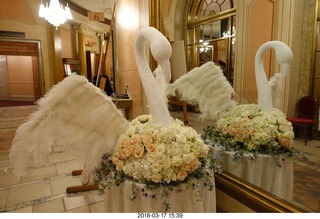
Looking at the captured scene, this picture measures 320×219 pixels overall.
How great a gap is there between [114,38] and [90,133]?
2290 millimetres

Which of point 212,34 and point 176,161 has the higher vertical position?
point 212,34

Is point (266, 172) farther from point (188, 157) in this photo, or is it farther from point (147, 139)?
point (147, 139)

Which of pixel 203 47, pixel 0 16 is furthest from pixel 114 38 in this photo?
pixel 0 16

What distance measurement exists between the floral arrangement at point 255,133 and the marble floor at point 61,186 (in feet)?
0.27

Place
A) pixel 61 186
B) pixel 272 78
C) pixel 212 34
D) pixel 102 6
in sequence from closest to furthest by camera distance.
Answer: pixel 272 78, pixel 212 34, pixel 61 186, pixel 102 6

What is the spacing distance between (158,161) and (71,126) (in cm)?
38

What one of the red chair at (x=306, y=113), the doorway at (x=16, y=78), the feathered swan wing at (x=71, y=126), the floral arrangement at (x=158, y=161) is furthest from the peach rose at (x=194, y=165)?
the doorway at (x=16, y=78)

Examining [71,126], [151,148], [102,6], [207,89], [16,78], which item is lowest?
[151,148]

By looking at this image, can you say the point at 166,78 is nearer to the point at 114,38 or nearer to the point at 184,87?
the point at 184,87

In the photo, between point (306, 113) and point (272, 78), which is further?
point (272, 78)

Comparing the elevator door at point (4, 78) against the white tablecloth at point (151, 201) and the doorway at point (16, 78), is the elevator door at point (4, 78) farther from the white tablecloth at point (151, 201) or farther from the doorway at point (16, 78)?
the white tablecloth at point (151, 201)

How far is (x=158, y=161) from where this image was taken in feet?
2.97

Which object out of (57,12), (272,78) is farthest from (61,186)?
(57,12)

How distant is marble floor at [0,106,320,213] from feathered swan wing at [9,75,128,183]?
2.1 inches
